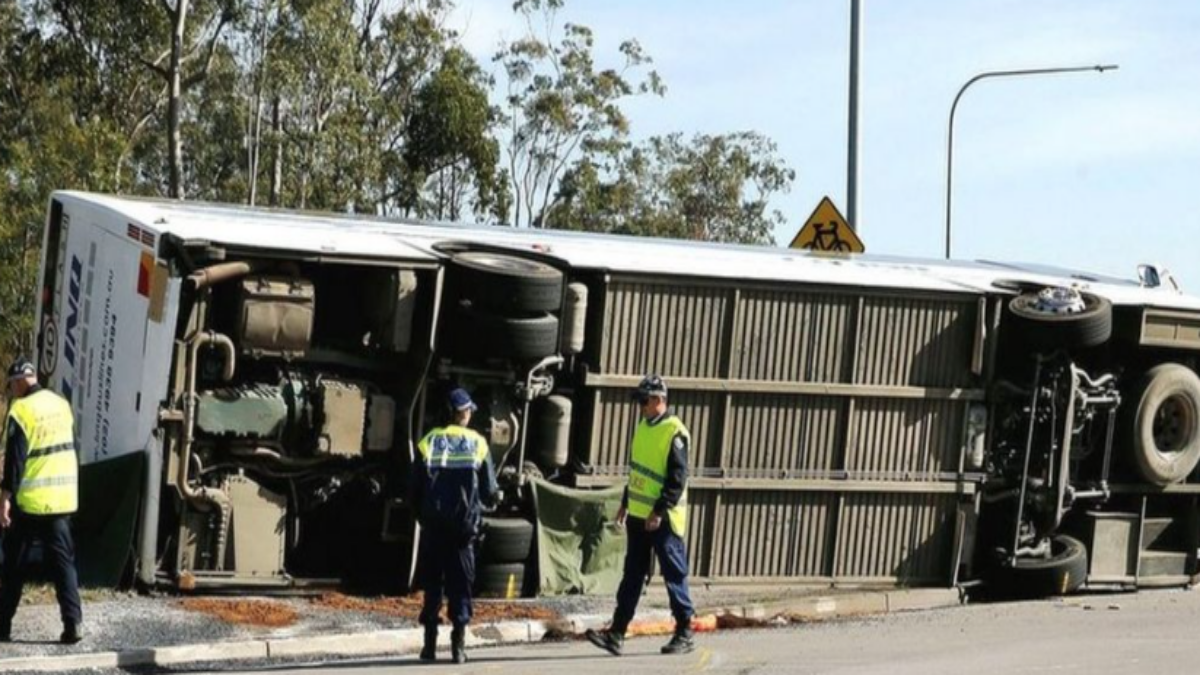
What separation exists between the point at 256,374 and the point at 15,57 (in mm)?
33291

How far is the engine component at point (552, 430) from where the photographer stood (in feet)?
47.0

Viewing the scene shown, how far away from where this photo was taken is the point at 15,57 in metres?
44.3

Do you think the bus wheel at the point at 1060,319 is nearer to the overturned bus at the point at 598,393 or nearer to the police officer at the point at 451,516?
the overturned bus at the point at 598,393

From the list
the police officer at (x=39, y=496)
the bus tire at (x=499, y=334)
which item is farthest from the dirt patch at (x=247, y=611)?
the bus tire at (x=499, y=334)

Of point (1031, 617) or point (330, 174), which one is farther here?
point (330, 174)

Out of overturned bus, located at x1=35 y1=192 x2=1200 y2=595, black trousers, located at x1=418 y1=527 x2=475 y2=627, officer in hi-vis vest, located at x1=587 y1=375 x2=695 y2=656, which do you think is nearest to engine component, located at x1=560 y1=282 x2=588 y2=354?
overturned bus, located at x1=35 y1=192 x2=1200 y2=595

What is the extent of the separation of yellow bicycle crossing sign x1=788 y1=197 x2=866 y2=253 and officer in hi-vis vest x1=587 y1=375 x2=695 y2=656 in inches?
275

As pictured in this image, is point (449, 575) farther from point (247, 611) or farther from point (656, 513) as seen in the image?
point (247, 611)

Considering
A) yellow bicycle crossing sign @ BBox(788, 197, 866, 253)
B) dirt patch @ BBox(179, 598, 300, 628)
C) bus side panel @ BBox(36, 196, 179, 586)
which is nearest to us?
dirt patch @ BBox(179, 598, 300, 628)

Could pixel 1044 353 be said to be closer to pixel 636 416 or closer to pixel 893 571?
pixel 893 571

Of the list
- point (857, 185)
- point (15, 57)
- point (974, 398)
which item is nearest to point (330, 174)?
point (15, 57)

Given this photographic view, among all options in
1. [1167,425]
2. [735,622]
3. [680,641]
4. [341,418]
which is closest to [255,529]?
[341,418]

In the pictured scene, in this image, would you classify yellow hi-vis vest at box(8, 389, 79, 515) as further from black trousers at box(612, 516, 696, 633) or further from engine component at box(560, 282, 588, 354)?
engine component at box(560, 282, 588, 354)

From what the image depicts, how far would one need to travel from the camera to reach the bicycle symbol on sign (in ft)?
63.2
